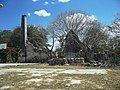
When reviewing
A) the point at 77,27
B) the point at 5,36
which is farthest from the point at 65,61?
the point at 5,36

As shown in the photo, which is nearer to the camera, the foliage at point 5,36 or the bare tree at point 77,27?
the bare tree at point 77,27

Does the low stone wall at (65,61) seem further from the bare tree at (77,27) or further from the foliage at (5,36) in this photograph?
the foliage at (5,36)

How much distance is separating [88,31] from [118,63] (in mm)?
24760

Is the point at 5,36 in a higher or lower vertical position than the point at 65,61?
higher

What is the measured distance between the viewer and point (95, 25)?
52531 mm

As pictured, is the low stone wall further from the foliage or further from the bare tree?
the foliage

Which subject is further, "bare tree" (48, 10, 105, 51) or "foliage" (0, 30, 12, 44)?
"foliage" (0, 30, 12, 44)

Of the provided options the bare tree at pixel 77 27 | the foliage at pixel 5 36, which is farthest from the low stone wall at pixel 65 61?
the foliage at pixel 5 36

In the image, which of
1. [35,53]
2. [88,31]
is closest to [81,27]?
[88,31]

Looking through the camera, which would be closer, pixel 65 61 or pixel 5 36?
pixel 65 61

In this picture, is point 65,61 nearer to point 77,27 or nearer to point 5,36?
point 77,27

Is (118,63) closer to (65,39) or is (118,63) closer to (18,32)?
(65,39)

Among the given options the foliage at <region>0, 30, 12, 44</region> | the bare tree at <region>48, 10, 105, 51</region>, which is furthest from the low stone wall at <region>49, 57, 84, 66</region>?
the foliage at <region>0, 30, 12, 44</region>

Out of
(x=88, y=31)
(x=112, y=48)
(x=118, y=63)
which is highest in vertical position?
(x=88, y=31)
